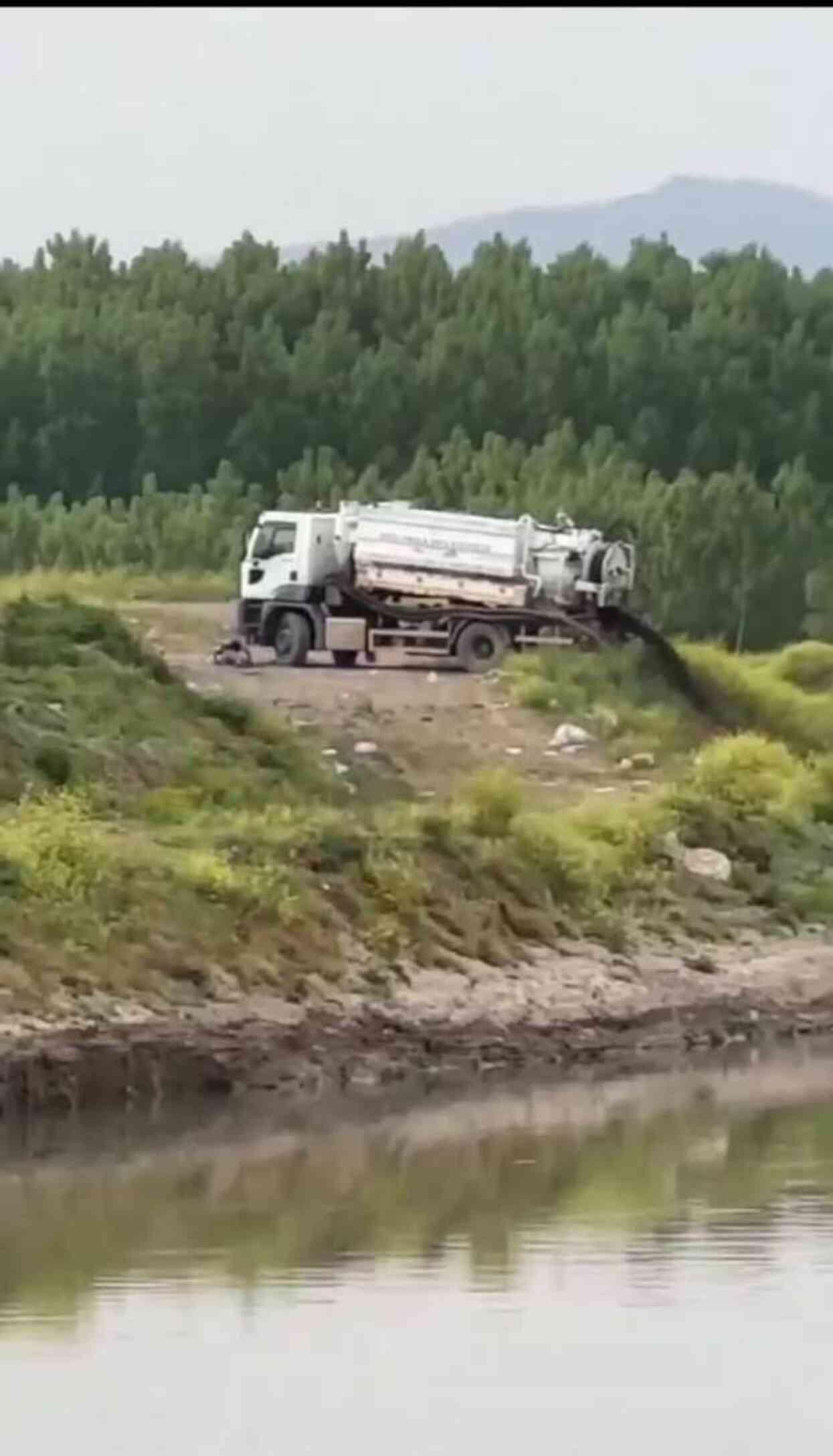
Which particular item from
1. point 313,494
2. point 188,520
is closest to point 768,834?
point 188,520

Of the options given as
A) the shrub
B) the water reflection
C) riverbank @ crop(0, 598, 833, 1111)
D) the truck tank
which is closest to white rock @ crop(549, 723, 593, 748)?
riverbank @ crop(0, 598, 833, 1111)

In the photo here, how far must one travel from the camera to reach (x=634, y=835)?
2712 cm

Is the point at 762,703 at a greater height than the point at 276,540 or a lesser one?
lesser

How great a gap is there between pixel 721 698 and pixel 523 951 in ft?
33.2

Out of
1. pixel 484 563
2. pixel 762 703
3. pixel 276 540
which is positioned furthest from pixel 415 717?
pixel 276 540

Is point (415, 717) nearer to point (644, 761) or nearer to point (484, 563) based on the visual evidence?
point (644, 761)

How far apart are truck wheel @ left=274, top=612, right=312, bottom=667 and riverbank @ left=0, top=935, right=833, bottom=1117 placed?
8.57 m

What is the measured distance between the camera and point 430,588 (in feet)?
114

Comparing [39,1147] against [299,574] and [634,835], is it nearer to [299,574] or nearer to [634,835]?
[634,835]

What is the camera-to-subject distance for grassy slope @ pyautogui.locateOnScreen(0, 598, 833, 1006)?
22422 millimetres

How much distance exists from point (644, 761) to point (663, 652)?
371cm

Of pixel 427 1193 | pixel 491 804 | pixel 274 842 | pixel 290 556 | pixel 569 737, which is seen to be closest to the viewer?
pixel 427 1193

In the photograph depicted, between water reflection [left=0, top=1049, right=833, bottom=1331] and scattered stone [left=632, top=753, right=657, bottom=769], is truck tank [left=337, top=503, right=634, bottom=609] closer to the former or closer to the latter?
scattered stone [left=632, top=753, right=657, bottom=769]

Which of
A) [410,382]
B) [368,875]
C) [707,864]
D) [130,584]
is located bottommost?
[707,864]
